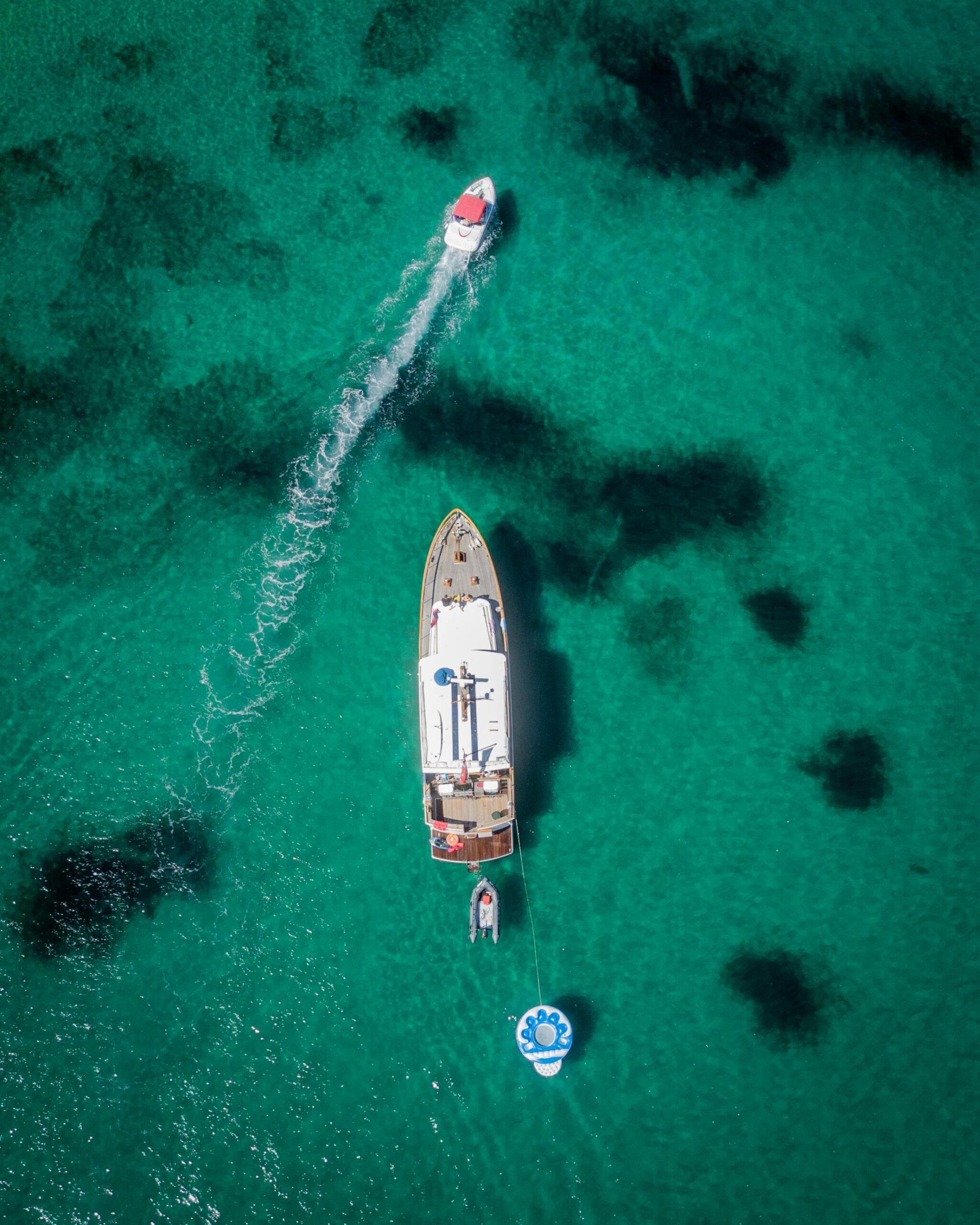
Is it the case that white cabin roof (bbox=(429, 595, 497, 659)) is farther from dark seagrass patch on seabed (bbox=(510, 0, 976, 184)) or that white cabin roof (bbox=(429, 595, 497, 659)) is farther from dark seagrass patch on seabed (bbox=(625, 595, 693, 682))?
dark seagrass patch on seabed (bbox=(510, 0, 976, 184))

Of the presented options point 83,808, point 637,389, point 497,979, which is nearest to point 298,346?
point 637,389

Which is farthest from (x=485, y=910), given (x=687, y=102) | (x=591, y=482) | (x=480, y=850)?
(x=687, y=102)

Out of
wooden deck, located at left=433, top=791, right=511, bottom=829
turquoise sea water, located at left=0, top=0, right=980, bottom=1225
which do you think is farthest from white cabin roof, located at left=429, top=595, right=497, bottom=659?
wooden deck, located at left=433, top=791, right=511, bottom=829

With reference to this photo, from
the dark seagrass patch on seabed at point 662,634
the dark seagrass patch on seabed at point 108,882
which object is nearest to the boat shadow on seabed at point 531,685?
the dark seagrass patch on seabed at point 662,634

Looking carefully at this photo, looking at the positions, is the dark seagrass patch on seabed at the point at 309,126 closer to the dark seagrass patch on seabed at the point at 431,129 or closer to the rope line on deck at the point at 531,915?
the dark seagrass patch on seabed at the point at 431,129

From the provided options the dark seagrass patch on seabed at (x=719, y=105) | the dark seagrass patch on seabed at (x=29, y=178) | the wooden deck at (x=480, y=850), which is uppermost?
the dark seagrass patch on seabed at (x=719, y=105)

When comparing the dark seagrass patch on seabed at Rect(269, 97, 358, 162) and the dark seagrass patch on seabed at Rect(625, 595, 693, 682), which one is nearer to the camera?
the dark seagrass patch on seabed at Rect(625, 595, 693, 682)
